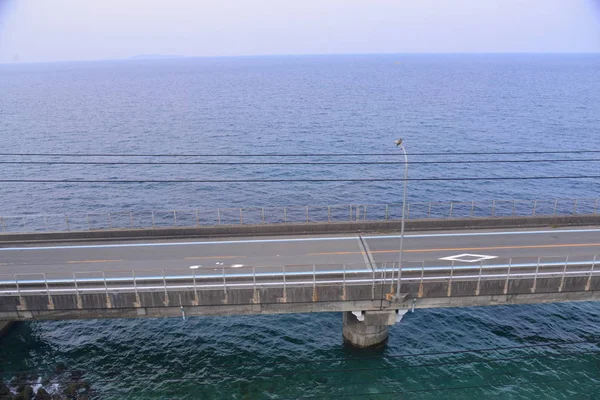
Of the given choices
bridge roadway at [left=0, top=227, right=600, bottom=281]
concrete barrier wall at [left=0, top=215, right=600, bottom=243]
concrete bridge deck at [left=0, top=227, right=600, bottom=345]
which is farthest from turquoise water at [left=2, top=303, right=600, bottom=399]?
concrete barrier wall at [left=0, top=215, right=600, bottom=243]

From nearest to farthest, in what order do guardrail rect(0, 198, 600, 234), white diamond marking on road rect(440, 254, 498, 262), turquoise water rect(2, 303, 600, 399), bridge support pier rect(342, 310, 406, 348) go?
turquoise water rect(2, 303, 600, 399) → bridge support pier rect(342, 310, 406, 348) → white diamond marking on road rect(440, 254, 498, 262) → guardrail rect(0, 198, 600, 234)

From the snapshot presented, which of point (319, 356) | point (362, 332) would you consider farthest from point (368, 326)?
point (319, 356)

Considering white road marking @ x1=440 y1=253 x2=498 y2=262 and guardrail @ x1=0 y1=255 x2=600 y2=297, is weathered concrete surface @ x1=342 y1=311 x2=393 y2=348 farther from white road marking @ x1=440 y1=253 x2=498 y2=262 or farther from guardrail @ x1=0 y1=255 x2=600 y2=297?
white road marking @ x1=440 y1=253 x2=498 y2=262

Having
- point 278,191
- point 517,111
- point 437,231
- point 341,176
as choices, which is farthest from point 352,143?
point 517,111

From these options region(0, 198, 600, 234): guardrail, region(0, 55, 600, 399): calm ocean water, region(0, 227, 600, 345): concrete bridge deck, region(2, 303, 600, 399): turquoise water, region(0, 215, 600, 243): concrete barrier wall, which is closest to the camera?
region(0, 227, 600, 345): concrete bridge deck

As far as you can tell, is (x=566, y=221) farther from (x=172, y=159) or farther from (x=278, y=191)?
(x=172, y=159)
